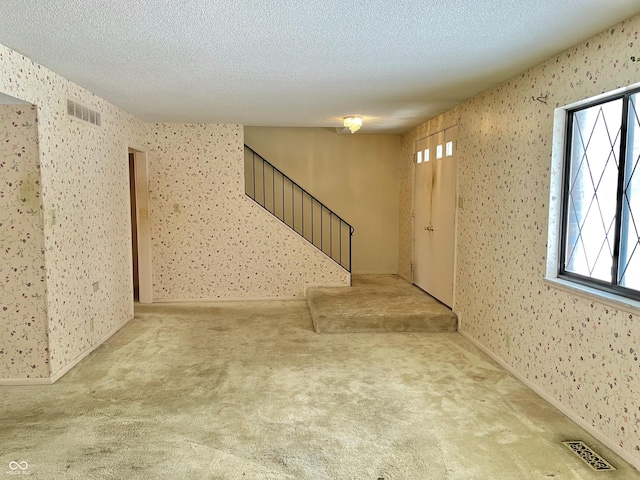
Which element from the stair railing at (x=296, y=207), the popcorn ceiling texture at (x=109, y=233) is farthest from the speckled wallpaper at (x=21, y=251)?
the stair railing at (x=296, y=207)

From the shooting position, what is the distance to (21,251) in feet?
10.7

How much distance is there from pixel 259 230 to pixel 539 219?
3827mm

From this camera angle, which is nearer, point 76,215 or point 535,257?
point 535,257

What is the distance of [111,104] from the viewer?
15.1 feet

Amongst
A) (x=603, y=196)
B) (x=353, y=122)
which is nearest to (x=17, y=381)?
(x=353, y=122)

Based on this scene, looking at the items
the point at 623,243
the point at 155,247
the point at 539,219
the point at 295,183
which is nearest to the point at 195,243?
the point at 155,247

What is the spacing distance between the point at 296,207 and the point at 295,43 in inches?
172

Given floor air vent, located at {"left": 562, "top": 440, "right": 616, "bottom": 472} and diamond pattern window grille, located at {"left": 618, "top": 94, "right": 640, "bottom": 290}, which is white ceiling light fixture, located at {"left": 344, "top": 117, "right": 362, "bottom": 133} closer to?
diamond pattern window grille, located at {"left": 618, "top": 94, "right": 640, "bottom": 290}

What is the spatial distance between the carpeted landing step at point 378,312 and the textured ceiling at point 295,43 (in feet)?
7.45

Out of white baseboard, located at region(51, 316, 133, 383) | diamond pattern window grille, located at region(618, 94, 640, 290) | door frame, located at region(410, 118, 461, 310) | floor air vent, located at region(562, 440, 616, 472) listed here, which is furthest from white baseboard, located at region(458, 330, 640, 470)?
white baseboard, located at region(51, 316, 133, 383)

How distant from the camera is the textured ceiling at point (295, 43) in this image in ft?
7.36

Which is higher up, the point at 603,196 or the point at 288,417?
the point at 603,196

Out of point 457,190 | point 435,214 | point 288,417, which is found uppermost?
point 457,190

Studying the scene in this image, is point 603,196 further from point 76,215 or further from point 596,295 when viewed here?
point 76,215
